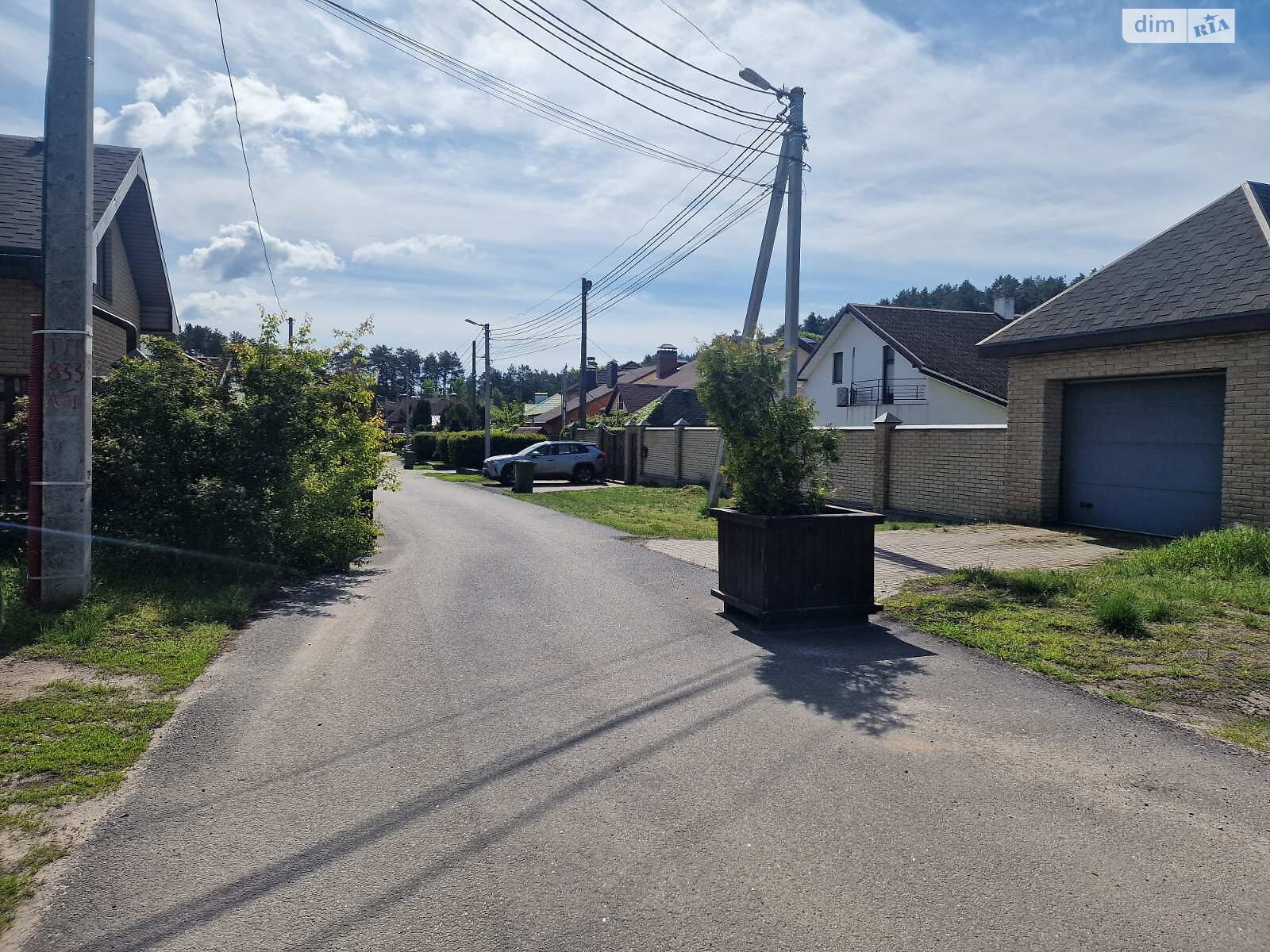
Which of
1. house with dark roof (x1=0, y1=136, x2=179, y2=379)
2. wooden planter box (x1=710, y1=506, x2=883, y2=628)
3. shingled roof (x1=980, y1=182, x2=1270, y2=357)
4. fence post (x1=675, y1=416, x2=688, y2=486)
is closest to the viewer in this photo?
wooden planter box (x1=710, y1=506, x2=883, y2=628)

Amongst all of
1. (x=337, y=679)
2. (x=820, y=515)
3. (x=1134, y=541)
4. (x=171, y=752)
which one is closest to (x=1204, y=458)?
(x=1134, y=541)

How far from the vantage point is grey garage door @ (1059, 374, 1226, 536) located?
12.0 meters

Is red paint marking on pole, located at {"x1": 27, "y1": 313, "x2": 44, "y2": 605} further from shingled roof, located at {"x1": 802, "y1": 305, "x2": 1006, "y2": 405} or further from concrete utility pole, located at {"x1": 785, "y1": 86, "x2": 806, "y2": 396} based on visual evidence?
shingled roof, located at {"x1": 802, "y1": 305, "x2": 1006, "y2": 405}

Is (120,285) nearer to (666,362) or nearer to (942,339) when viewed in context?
(942,339)

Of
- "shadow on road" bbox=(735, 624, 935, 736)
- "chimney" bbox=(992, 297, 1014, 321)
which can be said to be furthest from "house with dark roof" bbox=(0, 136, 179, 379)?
"chimney" bbox=(992, 297, 1014, 321)

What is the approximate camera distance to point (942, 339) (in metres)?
33.3

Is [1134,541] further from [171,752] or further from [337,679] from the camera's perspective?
[171,752]

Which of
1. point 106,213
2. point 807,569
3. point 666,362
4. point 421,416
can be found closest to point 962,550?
point 807,569

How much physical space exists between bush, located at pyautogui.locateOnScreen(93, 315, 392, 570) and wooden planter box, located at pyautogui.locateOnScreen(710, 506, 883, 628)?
509cm

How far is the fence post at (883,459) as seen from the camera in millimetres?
17047

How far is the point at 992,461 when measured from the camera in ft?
49.3

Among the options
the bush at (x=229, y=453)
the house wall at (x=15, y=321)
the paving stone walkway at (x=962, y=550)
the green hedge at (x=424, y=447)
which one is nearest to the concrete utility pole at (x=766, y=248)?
the paving stone walkway at (x=962, y=550)

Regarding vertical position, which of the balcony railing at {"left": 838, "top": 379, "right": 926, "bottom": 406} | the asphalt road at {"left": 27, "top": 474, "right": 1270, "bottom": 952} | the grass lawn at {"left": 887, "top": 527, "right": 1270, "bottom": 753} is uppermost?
the balcony railing at {"left": 838, "top": 379, "right": 926, "bottom": 406}

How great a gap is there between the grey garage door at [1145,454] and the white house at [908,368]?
1391 cm
